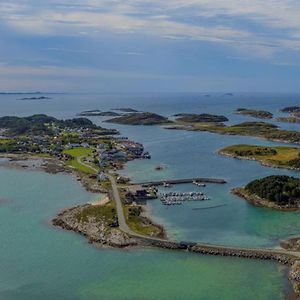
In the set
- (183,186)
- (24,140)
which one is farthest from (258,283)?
(24,140)

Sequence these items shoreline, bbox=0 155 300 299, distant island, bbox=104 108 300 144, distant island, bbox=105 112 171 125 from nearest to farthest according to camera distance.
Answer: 1. shoreline, bbox=0 155 300 299
2. distant island, bbox=104 108 300 144
3. distant island, bbox=105 112 171 125

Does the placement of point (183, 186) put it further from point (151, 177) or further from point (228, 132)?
point (228, 132)

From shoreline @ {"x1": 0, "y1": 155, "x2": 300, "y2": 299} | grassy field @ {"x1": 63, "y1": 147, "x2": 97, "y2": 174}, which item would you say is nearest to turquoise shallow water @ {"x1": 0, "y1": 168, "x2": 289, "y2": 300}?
shoreline @ {"x1": 0, "y1": 155, "x2": 300, "y2": 299}

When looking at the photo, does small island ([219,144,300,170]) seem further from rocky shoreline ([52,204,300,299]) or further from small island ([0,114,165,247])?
rocky shoreline ([52,204,300,299])

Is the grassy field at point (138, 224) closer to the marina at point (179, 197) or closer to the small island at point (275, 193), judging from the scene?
the marina at point (179, 197)

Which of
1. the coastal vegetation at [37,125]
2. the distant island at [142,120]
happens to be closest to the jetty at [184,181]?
the coastal vegetation at [37,125]

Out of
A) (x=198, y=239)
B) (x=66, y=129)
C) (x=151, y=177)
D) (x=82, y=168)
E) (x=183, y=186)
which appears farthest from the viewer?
(x=66, y=129)

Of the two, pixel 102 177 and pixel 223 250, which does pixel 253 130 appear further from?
pixel 223 250
